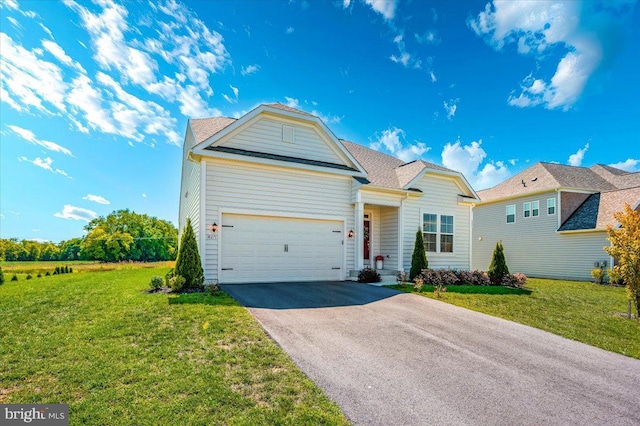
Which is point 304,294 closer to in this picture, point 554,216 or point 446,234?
point 446,234

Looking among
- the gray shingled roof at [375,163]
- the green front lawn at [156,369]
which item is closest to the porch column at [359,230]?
the gray shingled roof at [375,163]

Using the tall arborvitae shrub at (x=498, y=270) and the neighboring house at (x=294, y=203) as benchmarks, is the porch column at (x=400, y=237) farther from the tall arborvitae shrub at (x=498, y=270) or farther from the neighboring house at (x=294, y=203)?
the tall arborvitae shrub at (x=498, y=270)

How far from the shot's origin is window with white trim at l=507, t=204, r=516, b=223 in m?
22.0

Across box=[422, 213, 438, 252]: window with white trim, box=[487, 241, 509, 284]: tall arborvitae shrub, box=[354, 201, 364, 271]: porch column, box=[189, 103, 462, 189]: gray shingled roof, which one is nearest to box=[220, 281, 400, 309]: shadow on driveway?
box=[354, 201, 364, 271]: porch column

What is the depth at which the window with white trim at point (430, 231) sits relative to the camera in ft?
47.6

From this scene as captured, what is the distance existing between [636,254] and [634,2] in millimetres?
9688

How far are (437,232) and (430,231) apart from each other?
0.42 meters

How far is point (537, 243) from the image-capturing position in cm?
2014

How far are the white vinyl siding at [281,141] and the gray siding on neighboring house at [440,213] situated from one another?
168 inches

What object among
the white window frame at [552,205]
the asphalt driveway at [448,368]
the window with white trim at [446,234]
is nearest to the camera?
the asphalt driveway at [448,368]

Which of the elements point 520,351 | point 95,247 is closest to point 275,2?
point 520,351

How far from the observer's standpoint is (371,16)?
13164mm

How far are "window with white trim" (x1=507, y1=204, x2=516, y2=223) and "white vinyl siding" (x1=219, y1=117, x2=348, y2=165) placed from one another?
1613 cm

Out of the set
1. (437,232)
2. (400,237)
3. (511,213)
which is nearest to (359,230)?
(400,237)
